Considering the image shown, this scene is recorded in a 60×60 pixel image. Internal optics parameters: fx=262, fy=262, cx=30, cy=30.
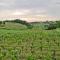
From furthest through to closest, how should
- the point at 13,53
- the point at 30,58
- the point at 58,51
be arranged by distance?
the point at 58,51
the point at 13,53
the point at 30,58

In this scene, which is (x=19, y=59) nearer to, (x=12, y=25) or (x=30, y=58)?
(x=30, y=58)

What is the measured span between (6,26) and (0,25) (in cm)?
97

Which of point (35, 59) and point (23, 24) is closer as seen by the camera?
point (35, 59)

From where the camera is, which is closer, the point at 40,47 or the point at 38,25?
the point at 40,47

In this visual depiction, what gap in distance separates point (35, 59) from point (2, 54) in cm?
116

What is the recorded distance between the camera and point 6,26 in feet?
97.2

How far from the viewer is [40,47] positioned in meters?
11.1

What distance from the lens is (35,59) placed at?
8.38 meters

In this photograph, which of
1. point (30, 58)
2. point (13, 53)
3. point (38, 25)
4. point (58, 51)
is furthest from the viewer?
point (38, 25)

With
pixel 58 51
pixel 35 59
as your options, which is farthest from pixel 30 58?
pixel 58 51

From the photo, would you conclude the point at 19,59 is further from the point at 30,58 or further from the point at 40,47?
the point at 40,47

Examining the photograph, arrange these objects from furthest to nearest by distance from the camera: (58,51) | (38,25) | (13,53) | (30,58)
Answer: (38,25) → (58,51) → (13,53) → (30,58)

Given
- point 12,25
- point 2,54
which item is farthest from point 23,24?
point 2,54

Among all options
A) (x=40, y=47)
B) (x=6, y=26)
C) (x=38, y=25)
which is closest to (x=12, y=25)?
(x=6, y=26)
